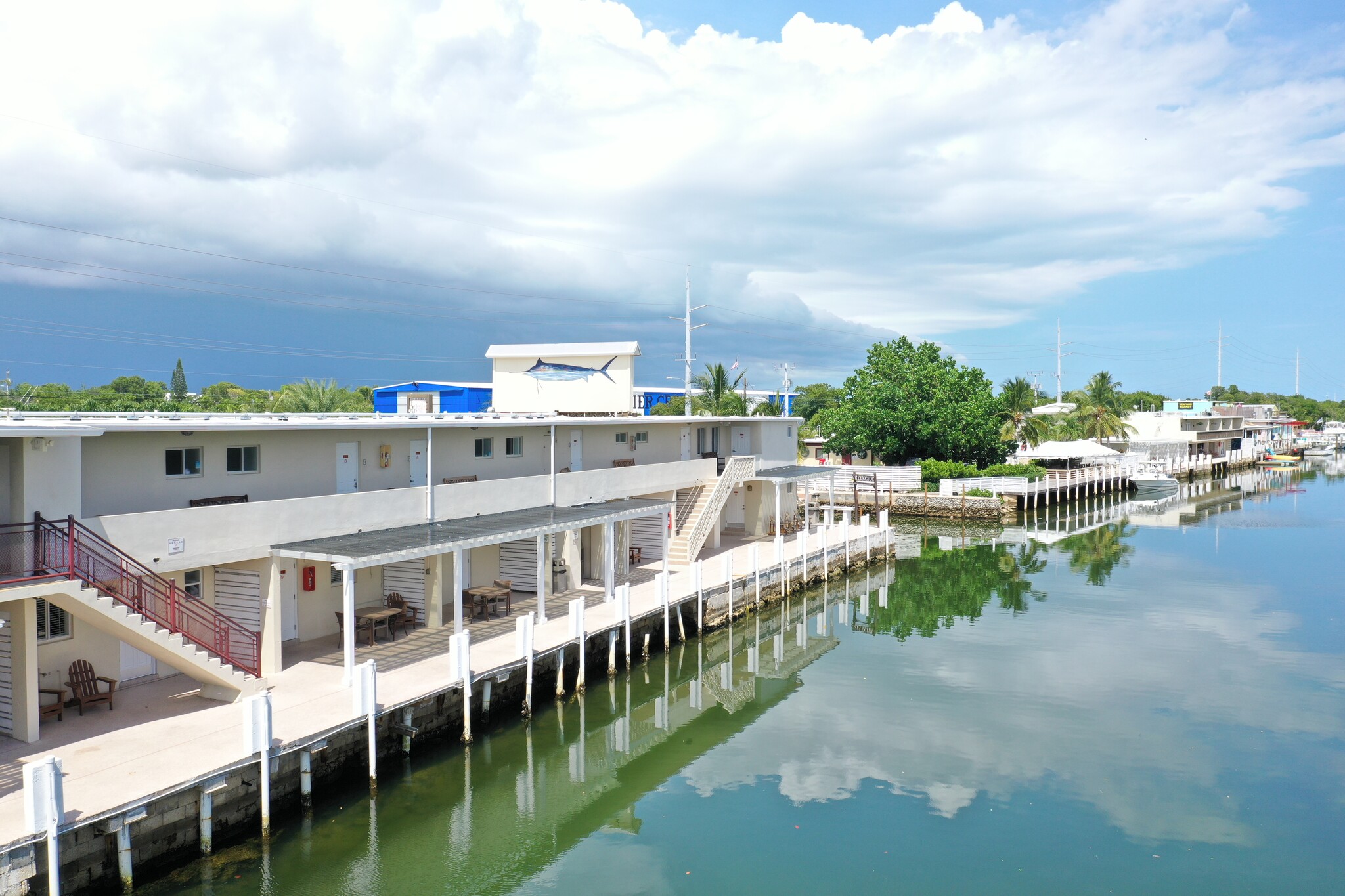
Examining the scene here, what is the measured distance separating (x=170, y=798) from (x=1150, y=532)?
53.1 meters

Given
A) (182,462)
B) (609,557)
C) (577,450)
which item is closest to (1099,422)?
(577,450)

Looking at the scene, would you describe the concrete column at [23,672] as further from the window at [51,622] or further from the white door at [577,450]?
the white door at [577,450]

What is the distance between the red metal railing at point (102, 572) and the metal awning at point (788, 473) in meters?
23.5

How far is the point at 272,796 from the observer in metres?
13.9

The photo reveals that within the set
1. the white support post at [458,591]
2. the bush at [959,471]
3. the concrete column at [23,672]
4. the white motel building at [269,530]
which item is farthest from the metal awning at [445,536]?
the bush at [959,471]

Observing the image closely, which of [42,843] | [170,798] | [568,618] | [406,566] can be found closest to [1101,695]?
[568,618]

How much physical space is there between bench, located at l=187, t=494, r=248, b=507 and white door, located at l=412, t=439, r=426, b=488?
17.0ft

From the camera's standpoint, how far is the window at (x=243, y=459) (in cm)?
1839

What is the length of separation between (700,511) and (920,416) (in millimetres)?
32854

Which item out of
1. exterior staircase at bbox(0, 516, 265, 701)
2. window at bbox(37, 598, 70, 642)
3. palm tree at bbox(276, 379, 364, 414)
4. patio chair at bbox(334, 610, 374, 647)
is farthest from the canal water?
palm tree at bbox(276, 379, 364, 414)

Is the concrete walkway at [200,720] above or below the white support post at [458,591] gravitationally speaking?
below

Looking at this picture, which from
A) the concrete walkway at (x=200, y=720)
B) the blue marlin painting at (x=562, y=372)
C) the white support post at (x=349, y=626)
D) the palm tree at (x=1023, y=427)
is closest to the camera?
the concrete walkway at (x=200, y=720)

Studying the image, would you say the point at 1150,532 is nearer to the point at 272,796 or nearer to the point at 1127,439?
the point at 1127,439

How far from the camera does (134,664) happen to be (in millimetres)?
17250
